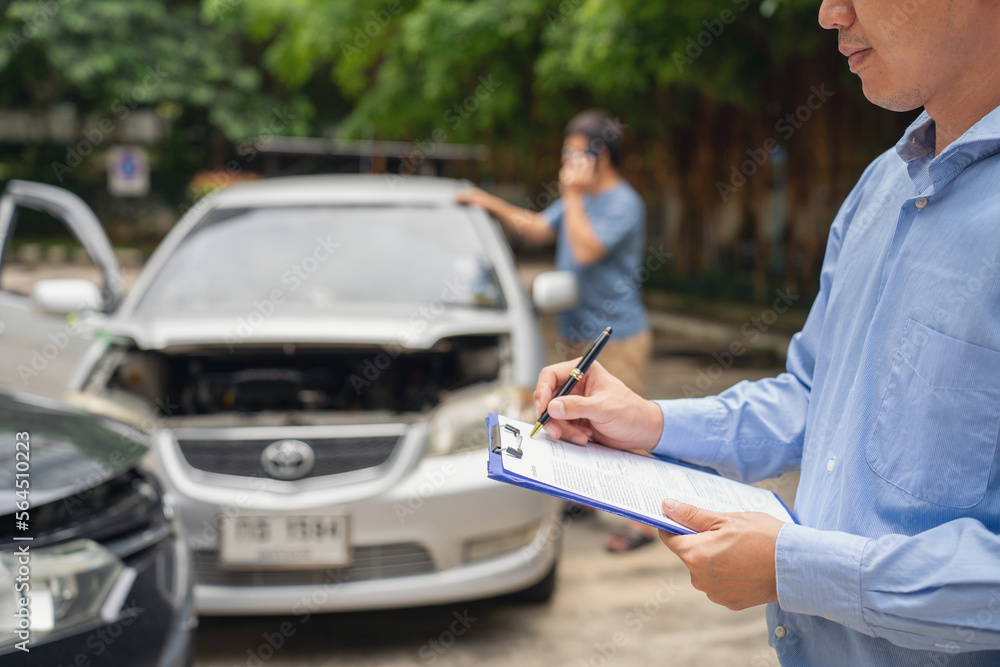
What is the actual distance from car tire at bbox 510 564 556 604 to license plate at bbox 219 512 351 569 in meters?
0.89

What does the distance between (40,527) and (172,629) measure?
1.49ft

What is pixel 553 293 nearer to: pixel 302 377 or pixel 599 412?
pixel 302 377

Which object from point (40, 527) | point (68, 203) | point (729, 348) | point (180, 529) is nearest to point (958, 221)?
point (40, 527)

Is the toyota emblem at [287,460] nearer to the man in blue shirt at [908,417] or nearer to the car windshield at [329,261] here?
the car windshield at [329,261]

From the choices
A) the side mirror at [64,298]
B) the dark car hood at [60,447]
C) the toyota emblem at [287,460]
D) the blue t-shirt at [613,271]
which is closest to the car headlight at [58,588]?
the dark car hood at [60,447]

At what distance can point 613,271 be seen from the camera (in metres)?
4.26

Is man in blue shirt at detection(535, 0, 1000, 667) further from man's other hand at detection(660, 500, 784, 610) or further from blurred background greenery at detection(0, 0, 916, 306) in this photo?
blurred background greenery at detection(0, 0, 916, 306)

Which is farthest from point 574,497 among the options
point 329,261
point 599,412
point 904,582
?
point 329,261

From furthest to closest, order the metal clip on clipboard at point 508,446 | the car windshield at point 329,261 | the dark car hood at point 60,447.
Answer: the car windshield at point 329,261 → the dark car hood at point 60,447 → the metal clip on clipboard at point 508,446

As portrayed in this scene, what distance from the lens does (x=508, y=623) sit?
3.49m

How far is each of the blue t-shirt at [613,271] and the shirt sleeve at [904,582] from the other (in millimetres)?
3064

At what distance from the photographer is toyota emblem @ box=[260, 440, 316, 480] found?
122 inches

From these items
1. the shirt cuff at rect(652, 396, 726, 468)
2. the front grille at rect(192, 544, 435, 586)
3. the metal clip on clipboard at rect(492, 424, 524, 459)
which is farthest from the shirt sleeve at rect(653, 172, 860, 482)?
the front grille at rect(192, 544, 435, 586)

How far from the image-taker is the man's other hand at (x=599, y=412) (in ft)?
4.75
